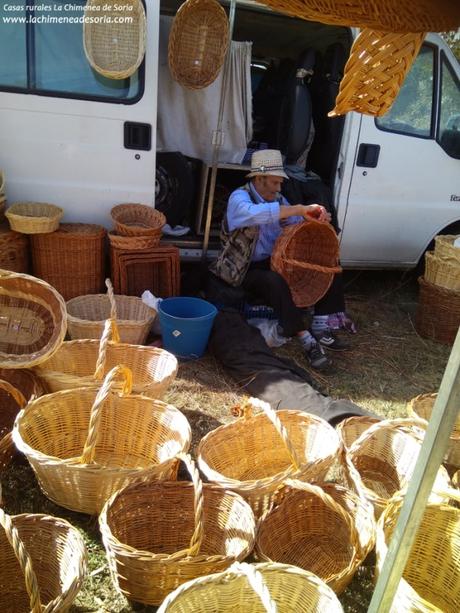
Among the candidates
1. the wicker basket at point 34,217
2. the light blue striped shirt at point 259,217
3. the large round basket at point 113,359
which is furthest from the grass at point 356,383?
the wicker basket at point 34,217

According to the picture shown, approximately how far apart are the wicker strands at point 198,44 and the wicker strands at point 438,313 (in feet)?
7.63

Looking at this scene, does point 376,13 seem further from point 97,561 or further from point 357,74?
point 97,561

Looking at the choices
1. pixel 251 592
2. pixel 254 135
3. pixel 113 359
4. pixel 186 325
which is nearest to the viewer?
pixel 251 592

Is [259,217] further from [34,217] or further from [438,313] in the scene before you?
[438,313]

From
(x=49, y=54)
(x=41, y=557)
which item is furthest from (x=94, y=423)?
(x=49, y=54)

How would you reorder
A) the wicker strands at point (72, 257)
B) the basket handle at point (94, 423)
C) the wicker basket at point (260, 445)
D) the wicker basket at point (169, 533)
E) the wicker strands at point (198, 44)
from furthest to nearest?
1. the wicker strands at point (198, 44)
2. the wicker strands at point (72, 257)
3. the wicker basket at point (260, 445)
4. the basket handle at point (94, 423)
5. the wicker basket at point (169, 533)

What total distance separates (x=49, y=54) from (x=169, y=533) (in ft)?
9.50

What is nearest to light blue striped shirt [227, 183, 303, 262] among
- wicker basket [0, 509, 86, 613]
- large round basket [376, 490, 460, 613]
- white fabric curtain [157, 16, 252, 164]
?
white fabric curtain [157, 16, 252, 164]

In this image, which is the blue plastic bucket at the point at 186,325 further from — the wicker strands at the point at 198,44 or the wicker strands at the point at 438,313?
the wicker strands at the point at 438,313

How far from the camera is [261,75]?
16.5ft

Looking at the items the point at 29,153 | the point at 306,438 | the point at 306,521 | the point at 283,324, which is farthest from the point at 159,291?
the point at 306,521

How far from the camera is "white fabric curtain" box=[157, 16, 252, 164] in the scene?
13.3ft

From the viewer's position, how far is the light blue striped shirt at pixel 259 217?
11.2 ft

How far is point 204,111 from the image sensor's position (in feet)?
13.7
